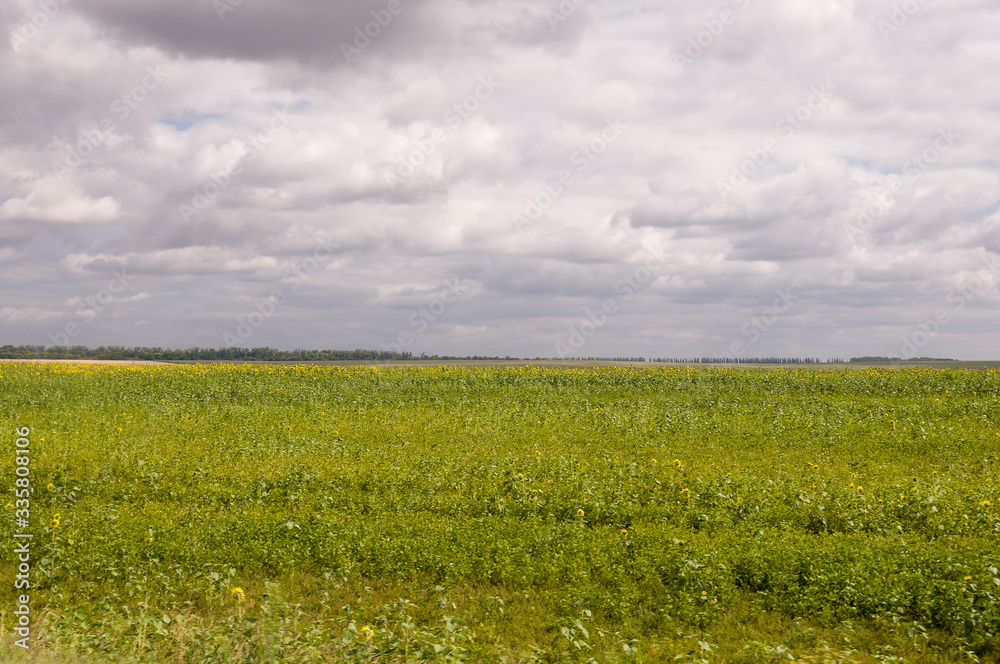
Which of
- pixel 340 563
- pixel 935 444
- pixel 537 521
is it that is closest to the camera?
pixel 340 563

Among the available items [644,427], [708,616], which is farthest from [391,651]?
[644,427]

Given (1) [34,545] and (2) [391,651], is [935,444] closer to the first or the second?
(2) [391,651]

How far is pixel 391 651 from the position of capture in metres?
7.02

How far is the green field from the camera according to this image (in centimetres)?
764

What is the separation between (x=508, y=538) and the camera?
10.6m

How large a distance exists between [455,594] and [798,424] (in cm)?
1462

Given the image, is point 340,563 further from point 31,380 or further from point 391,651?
point 31,380

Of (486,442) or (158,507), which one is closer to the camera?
(158,507)

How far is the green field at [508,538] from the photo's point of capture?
7.64m

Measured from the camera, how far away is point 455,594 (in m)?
8.95

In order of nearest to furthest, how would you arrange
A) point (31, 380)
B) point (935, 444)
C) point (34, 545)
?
1. point (34, 545)
2. point (935, 444)
3. point (31, 380)

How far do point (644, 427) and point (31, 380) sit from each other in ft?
→ 96.8

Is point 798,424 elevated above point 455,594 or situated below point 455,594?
above

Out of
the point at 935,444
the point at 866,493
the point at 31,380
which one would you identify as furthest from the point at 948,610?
the point at 31,380
